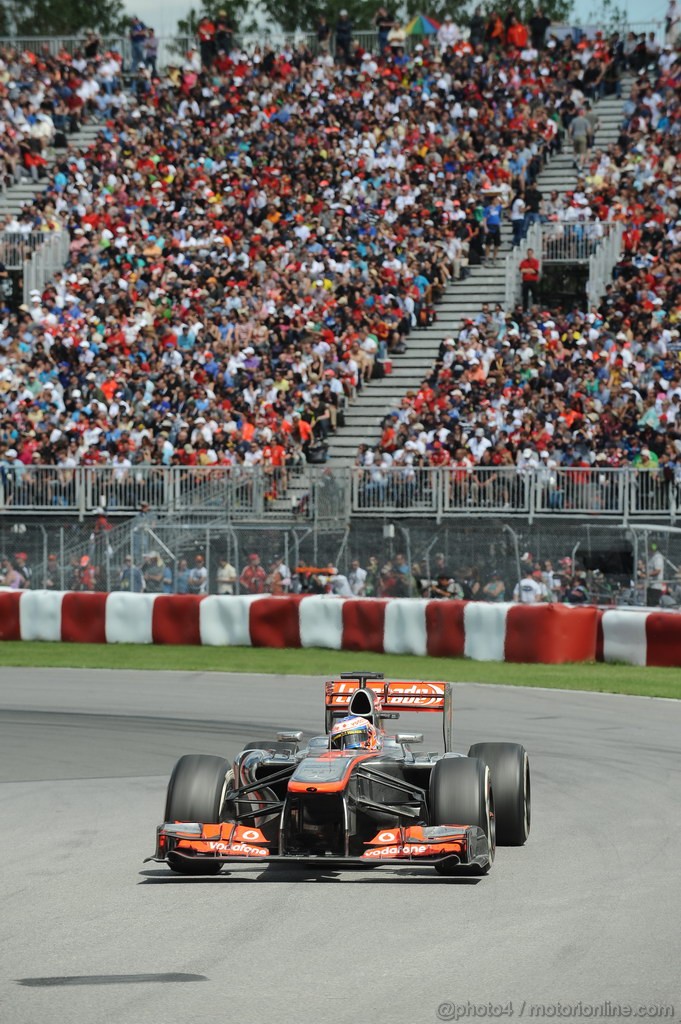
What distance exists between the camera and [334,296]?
3206cm

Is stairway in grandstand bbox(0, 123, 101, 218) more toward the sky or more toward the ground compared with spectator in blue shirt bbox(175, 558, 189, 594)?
more toward the sky

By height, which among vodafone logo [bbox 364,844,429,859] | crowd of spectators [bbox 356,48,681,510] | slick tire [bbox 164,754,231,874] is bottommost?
vodafone logo [bbox 364,844,429,859]

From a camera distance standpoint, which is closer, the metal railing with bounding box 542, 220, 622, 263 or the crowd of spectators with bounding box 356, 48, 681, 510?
the crowd of spectators with bounding box 356, 48, 681, 510

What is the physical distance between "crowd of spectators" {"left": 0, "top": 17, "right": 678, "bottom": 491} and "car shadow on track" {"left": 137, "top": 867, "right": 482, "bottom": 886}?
17615 mm

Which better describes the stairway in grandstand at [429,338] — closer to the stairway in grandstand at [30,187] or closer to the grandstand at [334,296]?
the grandstand at [334,296]

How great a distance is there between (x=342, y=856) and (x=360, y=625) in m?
13.4

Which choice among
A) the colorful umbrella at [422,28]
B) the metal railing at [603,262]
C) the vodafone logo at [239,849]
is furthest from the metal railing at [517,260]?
the vodafone logo at [239,849]

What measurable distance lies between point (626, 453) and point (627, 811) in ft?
50.1

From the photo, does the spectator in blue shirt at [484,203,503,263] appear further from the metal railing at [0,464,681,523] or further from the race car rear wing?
the race car rear wing

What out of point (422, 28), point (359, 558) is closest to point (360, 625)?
point (359, 558)

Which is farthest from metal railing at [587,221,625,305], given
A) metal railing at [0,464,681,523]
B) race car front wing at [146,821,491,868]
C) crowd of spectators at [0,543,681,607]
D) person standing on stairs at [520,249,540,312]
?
race car front wing at [146,821,491,868]

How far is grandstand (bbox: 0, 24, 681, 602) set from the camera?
25.9 metres

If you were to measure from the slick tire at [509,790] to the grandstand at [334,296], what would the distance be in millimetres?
11972

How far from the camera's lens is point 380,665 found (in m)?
20.3
